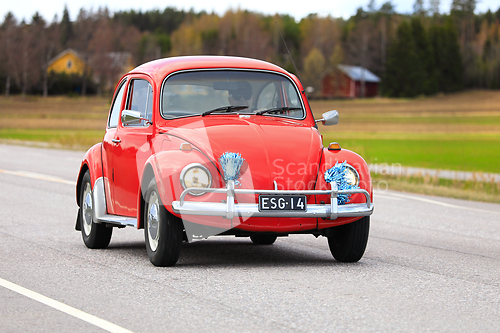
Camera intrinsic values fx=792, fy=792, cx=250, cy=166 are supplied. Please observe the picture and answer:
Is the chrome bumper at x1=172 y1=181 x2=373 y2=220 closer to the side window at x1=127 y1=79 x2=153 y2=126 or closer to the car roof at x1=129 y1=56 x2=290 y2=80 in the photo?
the side window at x1=127 y1=79 x2=153 y2=126

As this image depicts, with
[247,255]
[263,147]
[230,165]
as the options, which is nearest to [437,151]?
[247,255]

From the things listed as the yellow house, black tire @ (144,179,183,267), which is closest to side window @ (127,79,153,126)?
black tire @ (144,179,183,267)

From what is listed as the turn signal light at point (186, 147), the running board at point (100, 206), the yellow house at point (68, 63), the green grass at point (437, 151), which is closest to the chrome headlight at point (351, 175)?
the turn signal light at point (186, 147)

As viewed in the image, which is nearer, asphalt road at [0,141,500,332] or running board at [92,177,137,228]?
asphalt road at [0,141,500,332]

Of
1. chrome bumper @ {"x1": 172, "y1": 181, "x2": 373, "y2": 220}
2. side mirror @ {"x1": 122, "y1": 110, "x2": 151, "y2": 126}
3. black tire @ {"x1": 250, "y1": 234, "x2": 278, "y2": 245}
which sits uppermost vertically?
side mirror @ {"x1": 122, "y1": 110, "x2": 151, "y2": 126}

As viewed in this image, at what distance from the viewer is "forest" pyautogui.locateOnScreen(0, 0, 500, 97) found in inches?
4333

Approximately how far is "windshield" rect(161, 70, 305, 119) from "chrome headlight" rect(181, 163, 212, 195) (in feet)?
3.65

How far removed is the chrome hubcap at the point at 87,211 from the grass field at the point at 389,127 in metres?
17.5

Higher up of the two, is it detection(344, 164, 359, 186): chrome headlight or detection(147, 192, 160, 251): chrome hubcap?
detection(344, 164, 359, 186): chrome headlight

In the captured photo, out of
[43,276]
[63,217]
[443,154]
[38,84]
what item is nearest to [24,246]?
[43,276]

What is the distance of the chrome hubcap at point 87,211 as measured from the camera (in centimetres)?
853

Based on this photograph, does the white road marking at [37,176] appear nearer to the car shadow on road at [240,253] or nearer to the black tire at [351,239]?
the car shadow on road at [240,253]

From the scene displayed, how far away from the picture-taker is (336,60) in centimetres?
12500

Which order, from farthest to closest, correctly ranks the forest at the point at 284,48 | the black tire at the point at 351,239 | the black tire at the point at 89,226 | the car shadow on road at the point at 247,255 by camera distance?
1. the forest at the point at 284,48
2. the black tire at the point at 89,226
3. the car shadow on road at the point at 247,255
4. the black tire at the point at 351,239
